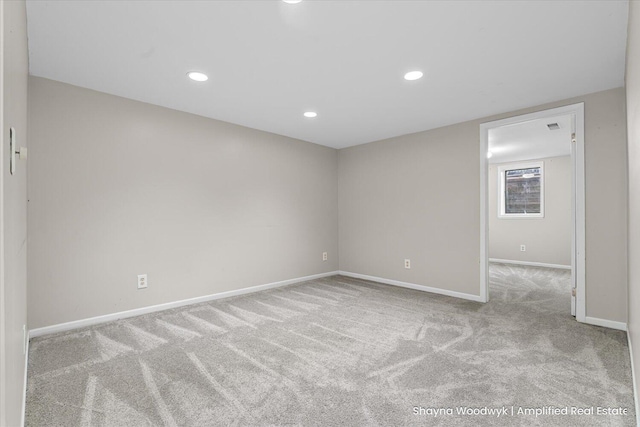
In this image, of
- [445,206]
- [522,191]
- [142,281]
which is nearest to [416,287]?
[445,206]

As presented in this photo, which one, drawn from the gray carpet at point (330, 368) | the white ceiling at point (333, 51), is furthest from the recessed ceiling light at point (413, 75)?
the gray carpet at point (330, 368)

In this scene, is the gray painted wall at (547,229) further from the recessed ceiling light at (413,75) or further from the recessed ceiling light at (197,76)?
the recessed ceiling light at (197,76)

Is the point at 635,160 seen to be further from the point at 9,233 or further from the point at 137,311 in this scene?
the point at 137,311

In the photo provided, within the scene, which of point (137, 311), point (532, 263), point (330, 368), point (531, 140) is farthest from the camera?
point (532, 263)

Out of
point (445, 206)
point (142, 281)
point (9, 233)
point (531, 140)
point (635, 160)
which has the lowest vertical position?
point (142, 281)

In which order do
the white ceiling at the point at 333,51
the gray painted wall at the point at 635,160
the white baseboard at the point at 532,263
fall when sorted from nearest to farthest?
the gray painted wall at the point at 635,160 → the white ceiling at the point at 333,51 → the white baseboard at the point at 532,263

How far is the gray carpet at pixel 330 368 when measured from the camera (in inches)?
64.3

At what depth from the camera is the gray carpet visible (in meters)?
1.63

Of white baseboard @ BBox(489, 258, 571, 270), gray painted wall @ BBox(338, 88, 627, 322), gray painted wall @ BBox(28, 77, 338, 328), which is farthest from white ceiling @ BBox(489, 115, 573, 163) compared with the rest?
gray painted wall @ BBox(28, 77, 338, 328)

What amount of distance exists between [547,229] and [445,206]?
3.66 m

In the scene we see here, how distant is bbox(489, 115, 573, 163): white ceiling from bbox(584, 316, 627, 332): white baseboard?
2.16 m

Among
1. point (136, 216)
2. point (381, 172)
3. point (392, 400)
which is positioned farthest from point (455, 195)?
point (136, 216)

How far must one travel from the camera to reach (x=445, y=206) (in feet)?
13.2

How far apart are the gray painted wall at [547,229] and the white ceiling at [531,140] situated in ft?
1.39
